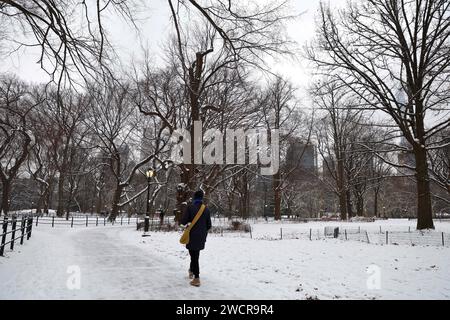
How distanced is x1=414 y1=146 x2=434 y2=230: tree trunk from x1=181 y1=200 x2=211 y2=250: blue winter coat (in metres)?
16.5

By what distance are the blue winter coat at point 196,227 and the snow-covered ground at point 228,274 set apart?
83cm

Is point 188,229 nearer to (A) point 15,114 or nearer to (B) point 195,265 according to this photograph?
→ (B) point 195,265

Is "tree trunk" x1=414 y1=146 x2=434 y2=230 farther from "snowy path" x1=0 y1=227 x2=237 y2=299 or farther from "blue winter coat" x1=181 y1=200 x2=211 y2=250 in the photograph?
"blue winter coat" x1=181 y1=200 x2=211 y2=250

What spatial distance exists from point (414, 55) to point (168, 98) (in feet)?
57.4

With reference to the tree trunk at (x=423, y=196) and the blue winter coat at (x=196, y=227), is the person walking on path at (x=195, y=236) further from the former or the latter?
the tree trunk at (x=423, y=196)

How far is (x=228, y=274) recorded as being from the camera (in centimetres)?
742

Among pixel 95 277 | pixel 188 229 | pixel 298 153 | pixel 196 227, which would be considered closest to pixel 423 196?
pixel 196 227

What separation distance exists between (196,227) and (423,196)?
55.4 ft

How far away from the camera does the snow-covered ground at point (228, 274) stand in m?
5.81

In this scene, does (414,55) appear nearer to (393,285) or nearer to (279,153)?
(393,285)

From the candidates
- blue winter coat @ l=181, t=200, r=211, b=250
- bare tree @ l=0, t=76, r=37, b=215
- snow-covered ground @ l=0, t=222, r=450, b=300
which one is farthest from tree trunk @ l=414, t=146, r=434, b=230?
bare tree @ l=0, t=76, r=37, b=215

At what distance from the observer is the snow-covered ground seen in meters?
5.81

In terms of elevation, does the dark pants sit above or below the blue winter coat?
below

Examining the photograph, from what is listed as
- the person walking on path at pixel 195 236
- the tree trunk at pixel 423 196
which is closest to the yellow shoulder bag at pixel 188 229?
the person walking on path at pixel 195 236
